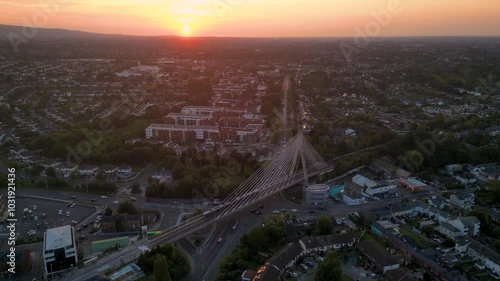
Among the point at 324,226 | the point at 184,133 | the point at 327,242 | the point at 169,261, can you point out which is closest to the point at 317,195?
the point at 324,226

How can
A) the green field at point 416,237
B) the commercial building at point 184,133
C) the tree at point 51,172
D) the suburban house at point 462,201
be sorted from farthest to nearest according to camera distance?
the commercial building at point 184,133 < the tree at point 51,172 < the suburban house at point 462,201 < the green field at point 416,237

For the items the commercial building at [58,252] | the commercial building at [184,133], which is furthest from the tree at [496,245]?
the commercial building at [184,133]

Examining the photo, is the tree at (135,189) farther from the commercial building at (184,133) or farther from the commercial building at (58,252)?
the commercial building at (184,133)

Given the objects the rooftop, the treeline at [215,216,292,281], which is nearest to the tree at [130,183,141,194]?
the rooftop

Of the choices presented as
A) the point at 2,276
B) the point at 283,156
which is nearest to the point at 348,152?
the point at 283,156

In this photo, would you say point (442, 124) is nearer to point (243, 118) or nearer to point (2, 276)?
point (243, 118)

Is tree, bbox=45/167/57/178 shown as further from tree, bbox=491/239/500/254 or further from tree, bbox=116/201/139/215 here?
tree, bbox=491/239/500/254

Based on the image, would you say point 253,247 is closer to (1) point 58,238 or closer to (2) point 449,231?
(1) point 58,238
